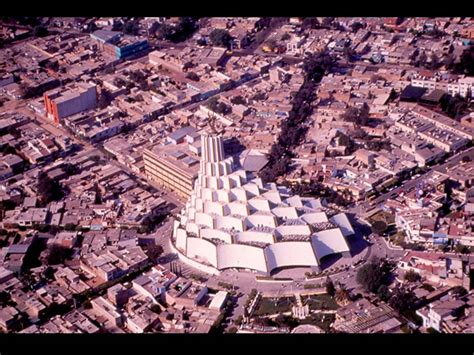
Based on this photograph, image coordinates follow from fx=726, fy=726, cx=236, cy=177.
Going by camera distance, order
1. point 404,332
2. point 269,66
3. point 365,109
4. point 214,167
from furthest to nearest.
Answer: point 269,66 → point 365,109 → point 214,167 → point 404,332

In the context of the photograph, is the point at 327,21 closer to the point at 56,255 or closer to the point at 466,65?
the point at 466,65

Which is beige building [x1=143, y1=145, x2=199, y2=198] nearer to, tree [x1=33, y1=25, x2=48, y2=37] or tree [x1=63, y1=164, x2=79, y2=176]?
tree [x1=63, y1=164, x2=79, y2=176]

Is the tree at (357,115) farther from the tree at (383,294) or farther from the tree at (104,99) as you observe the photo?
the tree at (383,294)

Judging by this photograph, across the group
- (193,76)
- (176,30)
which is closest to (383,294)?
(193,76)

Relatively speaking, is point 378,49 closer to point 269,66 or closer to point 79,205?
point 269,66
